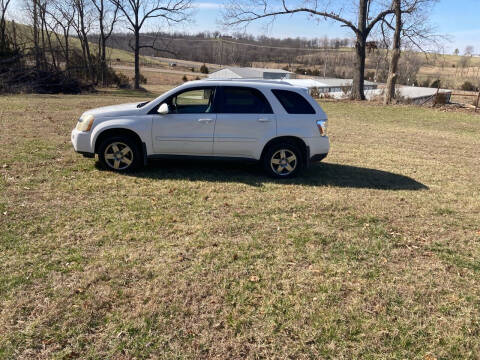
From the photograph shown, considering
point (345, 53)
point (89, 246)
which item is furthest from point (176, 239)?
point (345, 53)

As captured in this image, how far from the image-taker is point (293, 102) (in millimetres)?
6484

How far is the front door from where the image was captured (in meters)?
6.24

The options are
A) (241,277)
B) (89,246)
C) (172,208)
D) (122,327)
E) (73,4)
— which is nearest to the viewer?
(122,327)

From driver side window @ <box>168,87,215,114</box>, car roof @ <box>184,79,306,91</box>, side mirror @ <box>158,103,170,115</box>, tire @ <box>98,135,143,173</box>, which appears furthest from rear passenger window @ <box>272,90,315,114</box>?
tire @ <box>98,135,143,173</box>

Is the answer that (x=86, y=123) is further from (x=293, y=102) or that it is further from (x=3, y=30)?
(x=3, y=30)

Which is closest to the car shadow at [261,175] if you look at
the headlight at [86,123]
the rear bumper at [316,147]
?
the rear bumper at [316,147]

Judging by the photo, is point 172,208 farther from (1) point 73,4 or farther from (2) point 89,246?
(1) point 73,4

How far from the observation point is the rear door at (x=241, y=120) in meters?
6.32

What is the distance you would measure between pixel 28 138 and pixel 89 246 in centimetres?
642

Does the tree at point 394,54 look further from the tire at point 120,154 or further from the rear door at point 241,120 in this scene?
the tire at point 120,154

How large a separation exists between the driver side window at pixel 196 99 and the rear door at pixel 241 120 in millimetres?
157

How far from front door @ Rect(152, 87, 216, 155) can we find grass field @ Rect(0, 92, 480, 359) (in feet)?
1.77

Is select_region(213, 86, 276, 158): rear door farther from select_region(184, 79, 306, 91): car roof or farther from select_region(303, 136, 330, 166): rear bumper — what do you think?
select_region(303, 136, 330, 166): rear bumper

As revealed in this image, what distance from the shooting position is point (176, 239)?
4.19 metres
